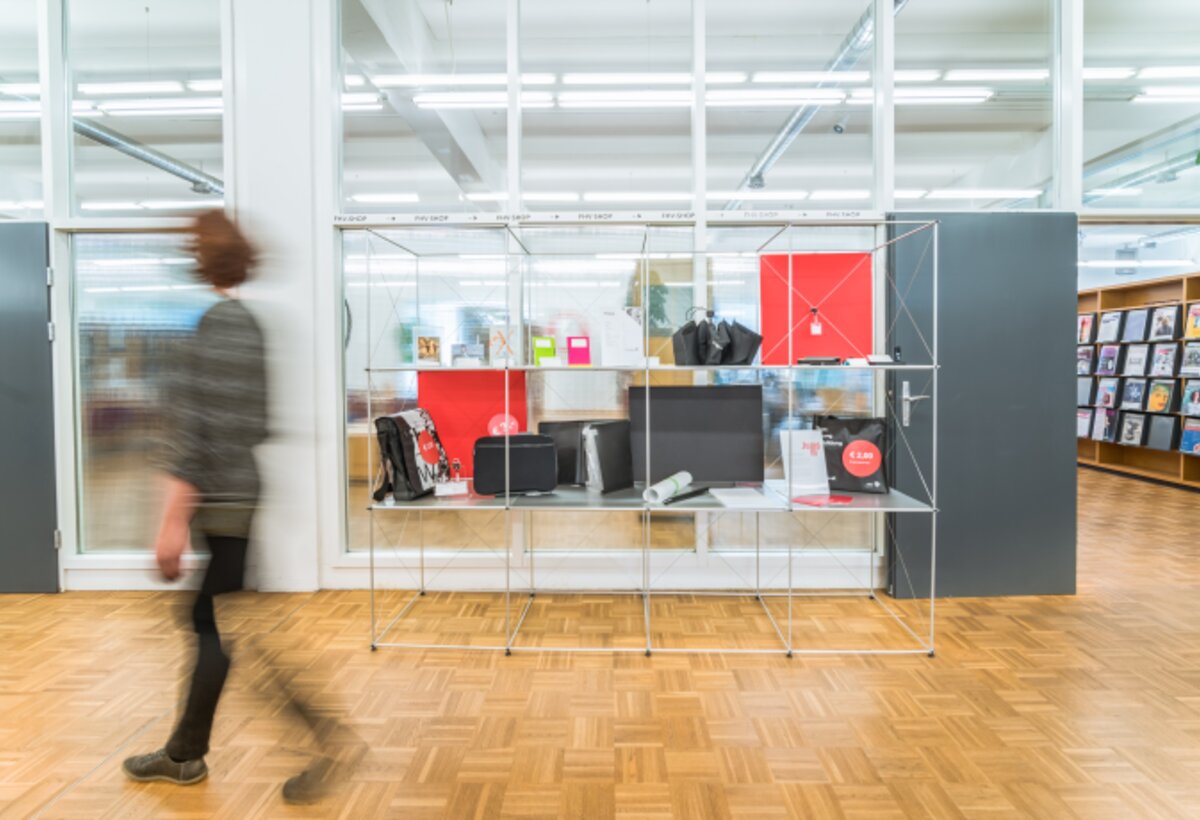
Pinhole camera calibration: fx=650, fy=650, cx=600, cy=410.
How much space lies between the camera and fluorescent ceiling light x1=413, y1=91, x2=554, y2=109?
3893 millimetres

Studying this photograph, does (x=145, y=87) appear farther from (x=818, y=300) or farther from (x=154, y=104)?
(x=818, y=300)

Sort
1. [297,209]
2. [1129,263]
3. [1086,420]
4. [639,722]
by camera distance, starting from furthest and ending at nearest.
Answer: [1129,263] < [1086,420] < [297,209] < [639,722]

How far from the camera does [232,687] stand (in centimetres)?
262

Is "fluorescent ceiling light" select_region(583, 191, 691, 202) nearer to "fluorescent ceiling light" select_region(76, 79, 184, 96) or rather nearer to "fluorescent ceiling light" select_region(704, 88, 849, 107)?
"fluorescent ceiling light" select_region(704, 88, 849, 107)

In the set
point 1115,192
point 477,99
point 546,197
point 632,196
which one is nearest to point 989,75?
point 1115,192

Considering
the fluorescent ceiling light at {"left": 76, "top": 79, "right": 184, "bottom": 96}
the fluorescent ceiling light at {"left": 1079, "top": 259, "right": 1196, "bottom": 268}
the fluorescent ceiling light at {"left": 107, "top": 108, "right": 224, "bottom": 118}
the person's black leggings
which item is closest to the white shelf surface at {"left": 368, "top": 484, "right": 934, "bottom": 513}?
the person's black leggings

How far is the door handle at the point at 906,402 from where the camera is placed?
3588mm

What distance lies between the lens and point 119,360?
3.94 metres

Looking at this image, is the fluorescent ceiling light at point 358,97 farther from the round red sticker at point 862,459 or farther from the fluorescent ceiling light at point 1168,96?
the fluorescent ceiling light at point 1168,96

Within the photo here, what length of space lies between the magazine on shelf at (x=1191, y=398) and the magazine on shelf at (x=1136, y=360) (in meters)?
0.61

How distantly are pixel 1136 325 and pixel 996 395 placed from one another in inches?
228

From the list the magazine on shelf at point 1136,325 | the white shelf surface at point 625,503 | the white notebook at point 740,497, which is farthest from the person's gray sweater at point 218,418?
the magazine on shelf at point 1136,325

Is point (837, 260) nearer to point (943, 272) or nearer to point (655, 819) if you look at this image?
point (943, 272)

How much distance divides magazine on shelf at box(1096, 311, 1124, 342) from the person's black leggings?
9.62 metres
